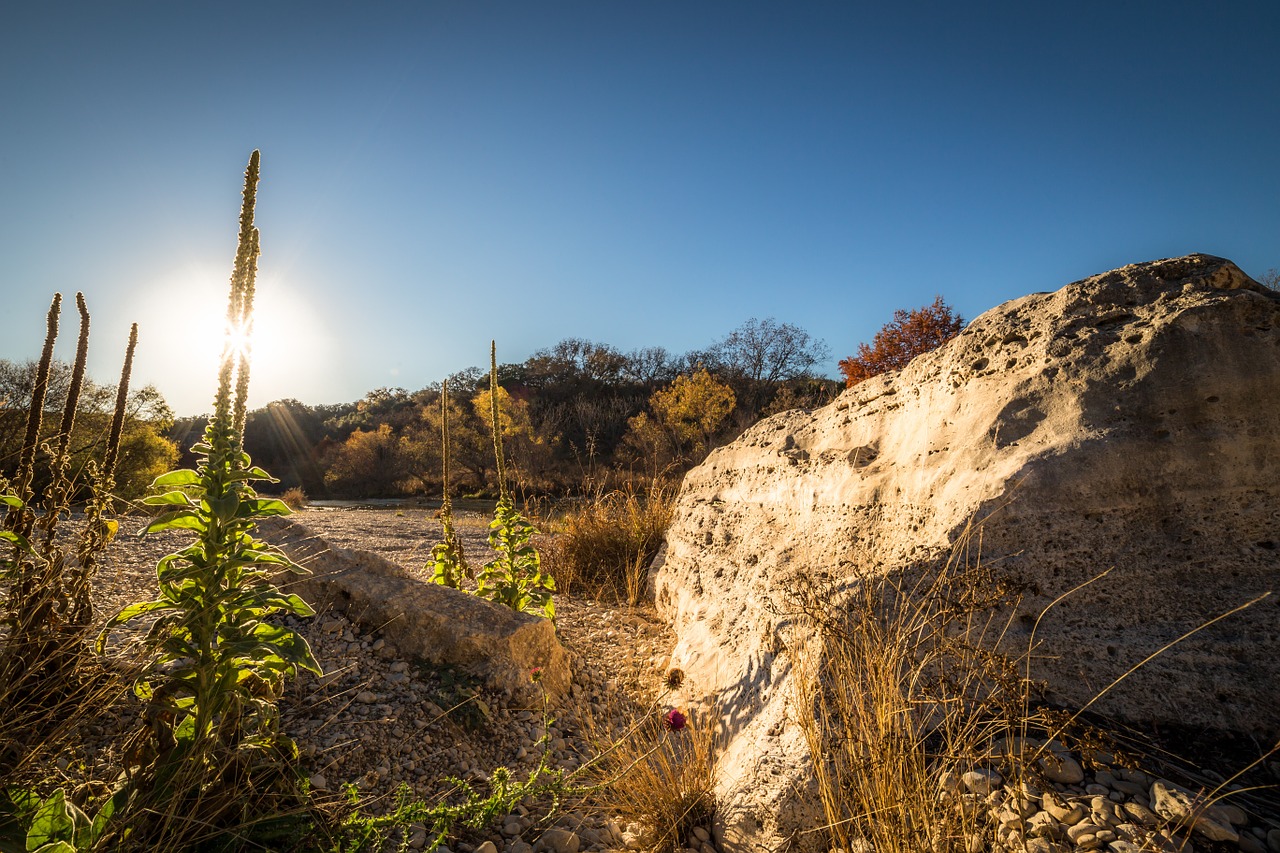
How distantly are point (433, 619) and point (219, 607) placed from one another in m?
1.59

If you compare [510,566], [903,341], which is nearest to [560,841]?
[510,566]

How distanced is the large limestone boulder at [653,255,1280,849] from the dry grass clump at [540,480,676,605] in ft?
10.3

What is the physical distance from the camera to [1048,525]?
2426 mm

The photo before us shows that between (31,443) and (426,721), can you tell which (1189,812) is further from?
(31,443)

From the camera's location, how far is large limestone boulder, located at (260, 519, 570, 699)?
3160 mm

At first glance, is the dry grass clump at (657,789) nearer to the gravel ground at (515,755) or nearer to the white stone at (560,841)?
the gravel ground at (515,755)

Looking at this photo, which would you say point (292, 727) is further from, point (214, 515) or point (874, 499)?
point (874, 499)

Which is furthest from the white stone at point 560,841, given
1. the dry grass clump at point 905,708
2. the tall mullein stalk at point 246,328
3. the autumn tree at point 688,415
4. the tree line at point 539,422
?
the autumn tree at point 688,415

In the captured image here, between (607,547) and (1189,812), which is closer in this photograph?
(1189,812)

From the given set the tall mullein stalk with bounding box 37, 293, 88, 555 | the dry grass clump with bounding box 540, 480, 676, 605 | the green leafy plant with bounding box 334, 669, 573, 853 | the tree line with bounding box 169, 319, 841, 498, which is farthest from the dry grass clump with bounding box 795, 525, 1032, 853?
the tree line with bounding box 169, 319, 841, 498

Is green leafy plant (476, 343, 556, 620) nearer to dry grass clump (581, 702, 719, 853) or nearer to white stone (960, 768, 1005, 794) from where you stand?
dry grass clump (581, 702, 719, 853)

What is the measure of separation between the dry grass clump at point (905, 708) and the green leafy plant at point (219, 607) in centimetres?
178

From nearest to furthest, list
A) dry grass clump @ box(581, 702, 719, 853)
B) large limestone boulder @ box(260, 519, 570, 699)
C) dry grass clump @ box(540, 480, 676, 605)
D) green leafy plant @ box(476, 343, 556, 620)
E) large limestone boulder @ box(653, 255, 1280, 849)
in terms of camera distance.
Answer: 1. large limestone boulder @ box(653, 255, 1280, 849)
2. dry grass clump @ box(581, 702, 719, 853)
3. large limestone boulder @ box(260, 519, 570, 699)
4. green leafy plant @ box(476, 343, 556, 620)
5. dry grass clump @ box(540, 480, 676, 605)

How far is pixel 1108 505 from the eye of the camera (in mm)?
2400
